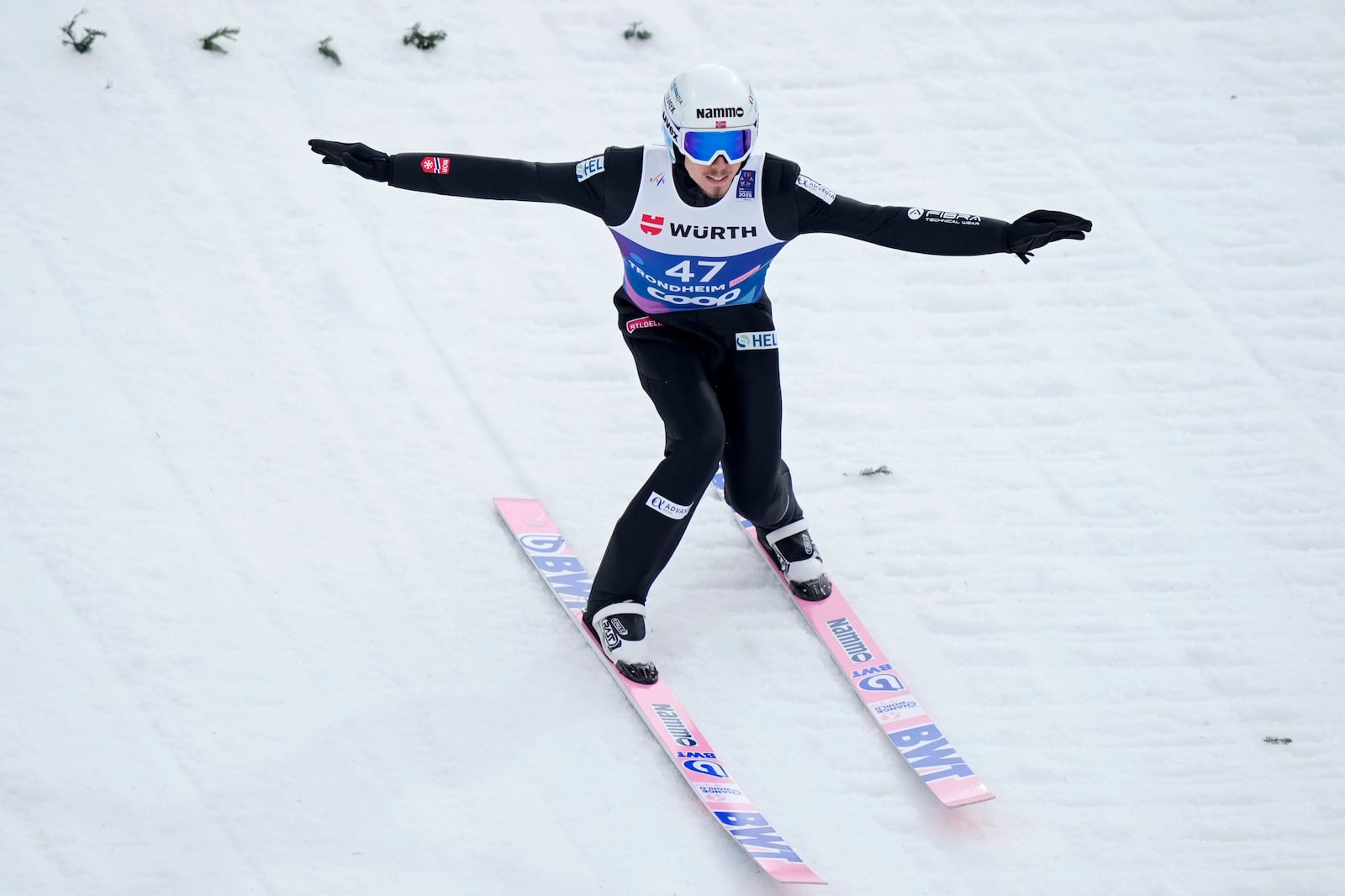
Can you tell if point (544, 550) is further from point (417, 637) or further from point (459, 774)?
point (459, 774)

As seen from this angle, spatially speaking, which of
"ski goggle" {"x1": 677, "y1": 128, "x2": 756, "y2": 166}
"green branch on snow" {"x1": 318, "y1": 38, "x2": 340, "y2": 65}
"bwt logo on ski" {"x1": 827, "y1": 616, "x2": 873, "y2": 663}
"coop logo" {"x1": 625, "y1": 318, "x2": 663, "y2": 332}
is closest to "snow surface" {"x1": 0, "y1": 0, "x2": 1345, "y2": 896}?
"green branch on snow" {"x1": 318, "y1": 38, "x2": 340, "y2": 65}

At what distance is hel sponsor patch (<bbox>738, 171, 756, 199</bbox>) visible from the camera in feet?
14.1

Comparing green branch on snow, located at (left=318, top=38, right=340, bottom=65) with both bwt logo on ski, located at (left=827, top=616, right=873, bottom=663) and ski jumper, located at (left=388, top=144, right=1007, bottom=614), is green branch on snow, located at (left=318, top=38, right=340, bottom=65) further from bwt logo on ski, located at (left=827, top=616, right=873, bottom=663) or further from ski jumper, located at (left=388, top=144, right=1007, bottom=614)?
bwt logo on ski, located at (left=827, top=616, right=873, bottom=663)

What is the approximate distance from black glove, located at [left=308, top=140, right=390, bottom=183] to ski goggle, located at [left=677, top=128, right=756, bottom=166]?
35.9 inches

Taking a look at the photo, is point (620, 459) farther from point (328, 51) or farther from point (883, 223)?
point (328, 51)

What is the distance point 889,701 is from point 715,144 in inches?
71.6

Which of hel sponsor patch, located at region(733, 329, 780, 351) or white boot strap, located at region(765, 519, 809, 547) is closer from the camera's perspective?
hel sponsor patch, located at region(733, 329, 780, 351)

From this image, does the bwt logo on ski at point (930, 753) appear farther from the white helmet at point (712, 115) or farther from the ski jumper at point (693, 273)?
the white helmet at point (712, 115)

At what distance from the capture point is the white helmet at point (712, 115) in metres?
4.09

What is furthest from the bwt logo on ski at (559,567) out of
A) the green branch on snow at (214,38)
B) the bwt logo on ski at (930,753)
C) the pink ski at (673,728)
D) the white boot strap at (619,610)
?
the green branch on snow at (214,38)

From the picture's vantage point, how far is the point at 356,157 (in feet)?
14.1

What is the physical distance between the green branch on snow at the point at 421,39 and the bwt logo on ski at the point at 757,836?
4030mm

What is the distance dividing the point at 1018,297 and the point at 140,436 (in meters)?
3.51

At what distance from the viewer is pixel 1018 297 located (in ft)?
19.8
